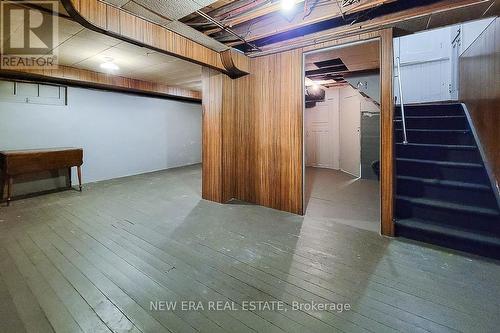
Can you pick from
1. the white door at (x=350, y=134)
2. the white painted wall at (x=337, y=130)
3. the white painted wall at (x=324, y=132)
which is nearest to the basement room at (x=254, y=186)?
the white door at (x=350, y=134)

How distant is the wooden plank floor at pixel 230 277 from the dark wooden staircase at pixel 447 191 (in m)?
0.19

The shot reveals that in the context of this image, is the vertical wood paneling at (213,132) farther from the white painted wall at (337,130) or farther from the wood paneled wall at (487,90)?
the white painted wall at (337,130)

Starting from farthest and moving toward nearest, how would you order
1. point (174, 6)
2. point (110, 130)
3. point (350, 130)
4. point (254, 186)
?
point (350, 130), point (110, 130), point (254, 186), point (174, 6)

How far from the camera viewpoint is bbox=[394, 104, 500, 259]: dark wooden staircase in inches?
94.1

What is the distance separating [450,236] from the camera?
2.41 m

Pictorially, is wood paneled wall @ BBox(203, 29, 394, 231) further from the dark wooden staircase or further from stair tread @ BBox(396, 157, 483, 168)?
stair tread @ BBox(396, 157, 483, 168)

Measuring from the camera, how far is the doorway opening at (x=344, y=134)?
351 cm

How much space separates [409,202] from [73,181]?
247 inches

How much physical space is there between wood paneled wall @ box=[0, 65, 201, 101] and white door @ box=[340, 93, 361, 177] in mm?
4865

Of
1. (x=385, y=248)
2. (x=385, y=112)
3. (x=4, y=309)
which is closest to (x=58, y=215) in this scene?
(x=4, y=309)

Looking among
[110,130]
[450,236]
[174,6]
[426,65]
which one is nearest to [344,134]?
[426,65]

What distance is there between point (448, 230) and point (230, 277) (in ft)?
7.26

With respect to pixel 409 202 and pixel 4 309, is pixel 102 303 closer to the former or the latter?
pixel 4 309

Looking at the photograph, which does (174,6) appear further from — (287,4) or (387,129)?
(387,129)
